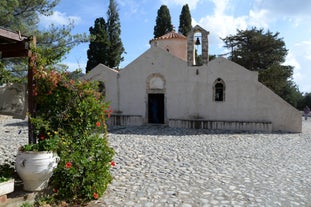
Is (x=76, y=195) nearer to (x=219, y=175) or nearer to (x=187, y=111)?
(x=219, y=175)

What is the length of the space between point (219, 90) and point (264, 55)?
19.7 meters

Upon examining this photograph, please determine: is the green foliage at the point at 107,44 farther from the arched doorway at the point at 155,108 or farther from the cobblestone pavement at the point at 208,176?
the cobblestone pavement at the point at 208,176

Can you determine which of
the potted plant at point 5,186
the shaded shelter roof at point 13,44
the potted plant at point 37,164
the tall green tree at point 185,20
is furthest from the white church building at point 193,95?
the tall green tree at point 185,20

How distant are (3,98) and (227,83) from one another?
1447 centimetres

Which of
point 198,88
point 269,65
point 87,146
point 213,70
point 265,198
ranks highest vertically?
point 269,65

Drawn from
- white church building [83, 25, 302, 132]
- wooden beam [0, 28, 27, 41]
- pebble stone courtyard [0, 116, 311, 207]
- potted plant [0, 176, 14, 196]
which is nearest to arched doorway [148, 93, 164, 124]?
white church building [83, 25, 302, 132]

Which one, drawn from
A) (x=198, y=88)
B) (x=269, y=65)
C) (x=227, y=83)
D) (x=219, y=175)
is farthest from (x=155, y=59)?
(x=269, y=65)

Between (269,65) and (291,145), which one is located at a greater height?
(269,65)

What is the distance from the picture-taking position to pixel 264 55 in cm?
3491

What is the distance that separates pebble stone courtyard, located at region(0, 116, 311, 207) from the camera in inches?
209

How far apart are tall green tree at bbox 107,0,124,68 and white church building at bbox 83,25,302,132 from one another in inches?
578

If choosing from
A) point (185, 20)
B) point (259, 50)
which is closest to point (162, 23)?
point (185, 20)

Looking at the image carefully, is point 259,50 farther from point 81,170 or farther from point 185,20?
point 81,170

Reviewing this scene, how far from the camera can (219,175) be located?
700cm
